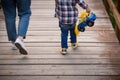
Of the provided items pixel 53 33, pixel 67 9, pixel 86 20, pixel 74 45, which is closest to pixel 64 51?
pixel 74 45

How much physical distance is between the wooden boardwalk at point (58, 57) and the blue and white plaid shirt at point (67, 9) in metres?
0.53

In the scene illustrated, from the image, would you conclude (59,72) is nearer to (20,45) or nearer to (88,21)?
(20,45)

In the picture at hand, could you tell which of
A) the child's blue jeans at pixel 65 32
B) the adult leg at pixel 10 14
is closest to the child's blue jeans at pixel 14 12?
the adult leg at pixel 10 14

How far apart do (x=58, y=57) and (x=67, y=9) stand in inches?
26.9

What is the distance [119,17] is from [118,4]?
670mm

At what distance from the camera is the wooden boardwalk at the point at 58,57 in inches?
164

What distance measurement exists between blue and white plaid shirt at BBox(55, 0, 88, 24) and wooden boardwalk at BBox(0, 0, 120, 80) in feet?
1.73

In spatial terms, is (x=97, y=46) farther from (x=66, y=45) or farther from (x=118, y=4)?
(x=118, y=4)

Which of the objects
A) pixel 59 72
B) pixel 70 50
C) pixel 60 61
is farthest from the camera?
pixel 70 50

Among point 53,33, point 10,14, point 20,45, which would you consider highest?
point 10,14

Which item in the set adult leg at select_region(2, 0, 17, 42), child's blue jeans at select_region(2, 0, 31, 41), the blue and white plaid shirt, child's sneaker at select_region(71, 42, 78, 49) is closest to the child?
the blue and white plaid shirt

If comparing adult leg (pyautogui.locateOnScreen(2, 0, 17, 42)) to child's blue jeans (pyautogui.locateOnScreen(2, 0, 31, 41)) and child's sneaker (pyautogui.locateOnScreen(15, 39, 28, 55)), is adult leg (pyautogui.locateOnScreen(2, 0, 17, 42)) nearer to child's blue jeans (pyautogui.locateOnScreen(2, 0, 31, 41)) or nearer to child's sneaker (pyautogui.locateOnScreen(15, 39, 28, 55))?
child's blue jeans (pyautogui.locateOnScreen(2, 0, 31, 41))

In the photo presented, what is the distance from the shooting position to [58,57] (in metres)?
4.64

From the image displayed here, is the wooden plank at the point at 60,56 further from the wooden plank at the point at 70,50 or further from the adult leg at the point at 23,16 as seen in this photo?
the adult leg at the point at 23,16
